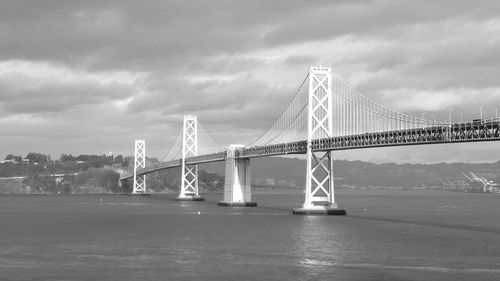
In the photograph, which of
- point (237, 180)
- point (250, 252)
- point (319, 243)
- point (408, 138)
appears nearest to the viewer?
point (250, 252)

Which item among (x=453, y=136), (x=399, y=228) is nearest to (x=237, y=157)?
(x=399, y=228)

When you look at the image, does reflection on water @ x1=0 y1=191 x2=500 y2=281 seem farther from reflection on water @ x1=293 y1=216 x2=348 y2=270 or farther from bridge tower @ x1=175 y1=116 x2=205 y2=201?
bridge tower @ x1=175 y1=116 x2=205 y2=201

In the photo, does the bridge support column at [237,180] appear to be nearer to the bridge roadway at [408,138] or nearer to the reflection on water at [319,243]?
the bridge roadway at [408,138]

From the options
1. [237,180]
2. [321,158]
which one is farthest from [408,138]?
[237,180]

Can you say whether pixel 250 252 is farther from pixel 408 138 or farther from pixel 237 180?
pixel 237 180

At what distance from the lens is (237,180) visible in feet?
284

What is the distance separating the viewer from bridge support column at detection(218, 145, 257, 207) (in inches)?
3383

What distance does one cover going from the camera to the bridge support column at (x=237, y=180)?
282ft

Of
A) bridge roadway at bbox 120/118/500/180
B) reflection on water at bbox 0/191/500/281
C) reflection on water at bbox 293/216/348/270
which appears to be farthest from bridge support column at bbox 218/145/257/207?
reflection on water at bbox 0/191/500/281

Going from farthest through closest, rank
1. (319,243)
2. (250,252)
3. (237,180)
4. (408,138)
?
1. (237,180)
2. (408,138)
3. (319,243)
4. (250,252)

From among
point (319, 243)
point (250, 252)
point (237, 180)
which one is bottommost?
point (250, 252)

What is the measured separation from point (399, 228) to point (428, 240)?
9.70m

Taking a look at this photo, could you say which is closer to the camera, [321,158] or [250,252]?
[250,252]

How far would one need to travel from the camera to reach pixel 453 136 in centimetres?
4550
